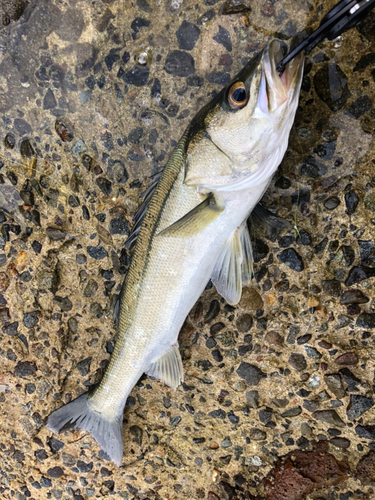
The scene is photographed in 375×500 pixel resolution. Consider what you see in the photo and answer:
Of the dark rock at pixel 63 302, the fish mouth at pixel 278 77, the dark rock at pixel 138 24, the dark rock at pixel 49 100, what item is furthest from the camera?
the dark rock at pixel 63 302

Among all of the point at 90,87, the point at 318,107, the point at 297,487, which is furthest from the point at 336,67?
the point at 297,487

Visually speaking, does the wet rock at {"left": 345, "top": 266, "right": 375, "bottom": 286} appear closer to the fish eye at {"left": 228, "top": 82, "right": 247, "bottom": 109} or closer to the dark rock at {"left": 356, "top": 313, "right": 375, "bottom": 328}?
the dark rock at {"left": 356, "top": 313, "right": 375, "bottom": 328}

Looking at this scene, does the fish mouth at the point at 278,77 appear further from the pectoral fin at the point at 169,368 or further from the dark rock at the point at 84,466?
the dark rock at the point at 84,466

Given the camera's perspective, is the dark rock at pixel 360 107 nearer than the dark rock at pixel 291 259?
Yes

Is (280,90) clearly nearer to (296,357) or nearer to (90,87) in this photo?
(90,87)

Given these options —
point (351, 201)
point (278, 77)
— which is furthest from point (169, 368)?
point (278, 77)

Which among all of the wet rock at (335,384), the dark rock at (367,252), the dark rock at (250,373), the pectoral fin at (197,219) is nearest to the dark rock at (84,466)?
the dark rock at (250,373)

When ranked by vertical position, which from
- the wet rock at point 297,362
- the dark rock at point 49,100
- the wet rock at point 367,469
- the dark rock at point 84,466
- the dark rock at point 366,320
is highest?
the dark rock at point 49,100

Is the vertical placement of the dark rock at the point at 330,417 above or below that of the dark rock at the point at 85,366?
below
